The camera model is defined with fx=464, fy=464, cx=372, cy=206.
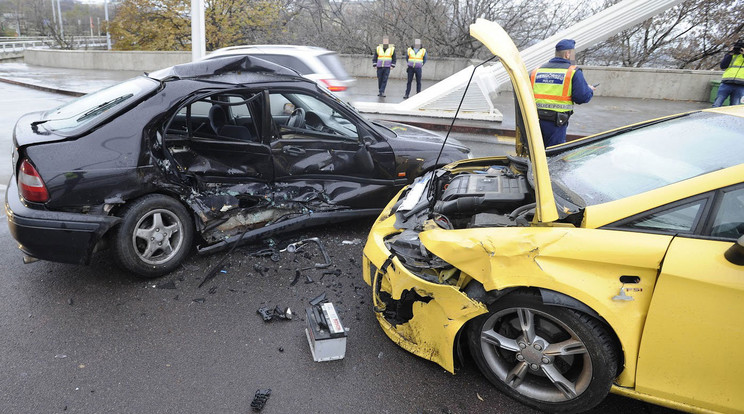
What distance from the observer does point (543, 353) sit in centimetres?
244

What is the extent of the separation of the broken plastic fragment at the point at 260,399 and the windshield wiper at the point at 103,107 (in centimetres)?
258

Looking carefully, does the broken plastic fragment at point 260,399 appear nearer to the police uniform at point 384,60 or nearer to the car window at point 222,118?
the car window at point 222,118

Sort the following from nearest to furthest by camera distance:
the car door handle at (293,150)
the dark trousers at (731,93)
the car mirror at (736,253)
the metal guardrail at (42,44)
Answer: the car mirror at (736,253) → the car door handle at (293,150) → the dark trousers at (731,93) → the metal guardrail at (42,44)

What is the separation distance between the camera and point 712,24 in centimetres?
1720

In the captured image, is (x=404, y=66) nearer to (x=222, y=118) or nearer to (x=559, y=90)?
(x=559, y=90)

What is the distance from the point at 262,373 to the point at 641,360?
6.53 feet

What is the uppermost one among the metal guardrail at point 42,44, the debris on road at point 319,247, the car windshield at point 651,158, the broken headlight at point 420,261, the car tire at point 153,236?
the car windshield at point 651,158

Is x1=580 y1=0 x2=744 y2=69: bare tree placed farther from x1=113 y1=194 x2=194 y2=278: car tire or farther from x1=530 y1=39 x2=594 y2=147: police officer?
x1=113 y1=194 x2=194 y2=278: car tire

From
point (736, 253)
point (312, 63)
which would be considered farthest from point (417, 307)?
point (312, 63)

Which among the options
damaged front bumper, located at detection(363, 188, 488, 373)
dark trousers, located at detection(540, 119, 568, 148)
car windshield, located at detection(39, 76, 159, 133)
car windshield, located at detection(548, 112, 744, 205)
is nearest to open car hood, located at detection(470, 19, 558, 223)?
car windshield, located at detection(548, 112, 744, 205)

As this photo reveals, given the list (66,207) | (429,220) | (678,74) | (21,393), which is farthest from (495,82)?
(21,393)

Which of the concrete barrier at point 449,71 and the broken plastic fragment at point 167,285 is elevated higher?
the concrete barrier at point 449,71

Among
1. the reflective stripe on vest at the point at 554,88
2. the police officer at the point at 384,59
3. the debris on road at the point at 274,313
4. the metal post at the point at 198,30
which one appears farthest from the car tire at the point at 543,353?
the police officer at the point at 384,59

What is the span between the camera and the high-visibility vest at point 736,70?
28.0ft
